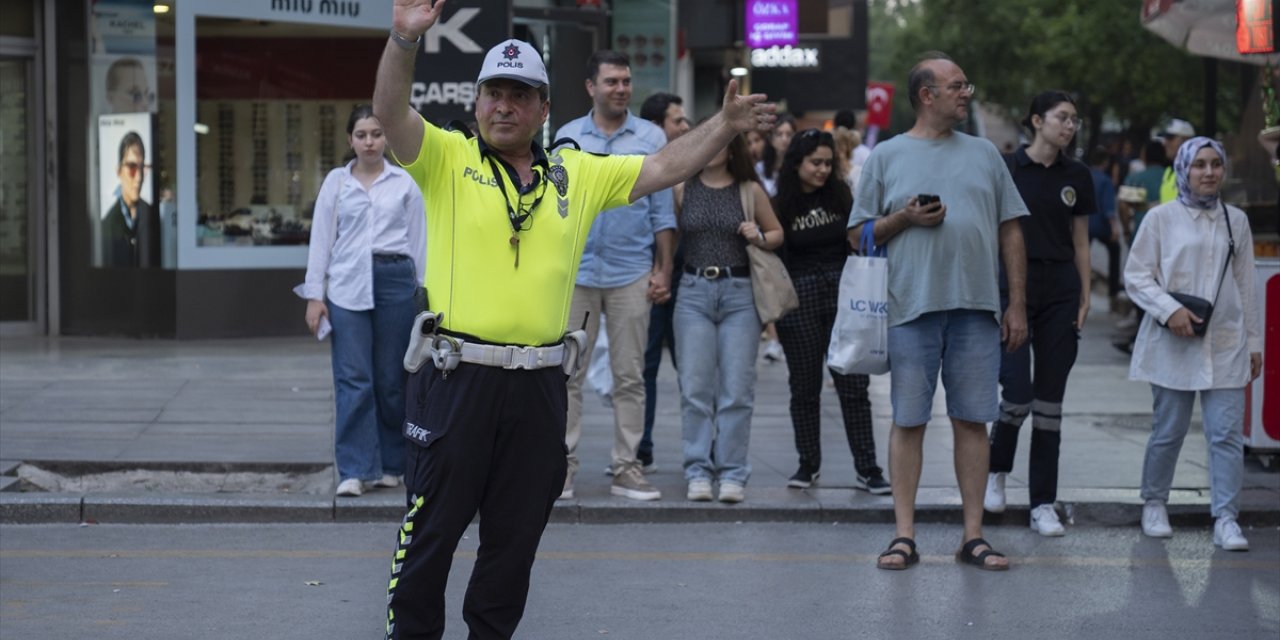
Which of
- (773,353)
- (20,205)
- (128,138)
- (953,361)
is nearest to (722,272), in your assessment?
(953,361)

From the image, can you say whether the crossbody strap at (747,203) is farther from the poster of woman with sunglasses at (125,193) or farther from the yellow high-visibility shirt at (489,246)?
the poster of woman with sunglasses at (125,193)

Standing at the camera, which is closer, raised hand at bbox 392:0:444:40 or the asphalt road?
raised hand at bbox 392:0:444:40

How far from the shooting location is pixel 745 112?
495 centimetres

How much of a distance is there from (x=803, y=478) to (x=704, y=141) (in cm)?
431

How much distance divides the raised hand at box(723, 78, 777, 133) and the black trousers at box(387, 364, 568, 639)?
889mm

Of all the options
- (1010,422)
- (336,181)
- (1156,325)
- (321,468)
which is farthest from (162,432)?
(1156,325)

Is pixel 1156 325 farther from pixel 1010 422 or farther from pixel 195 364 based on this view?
pixel 195 364

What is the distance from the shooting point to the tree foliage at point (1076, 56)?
118ft

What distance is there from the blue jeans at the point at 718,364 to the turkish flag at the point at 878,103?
23.8 m

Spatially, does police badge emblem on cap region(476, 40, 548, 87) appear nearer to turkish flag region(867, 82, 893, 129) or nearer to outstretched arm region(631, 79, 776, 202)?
outstretched arm region(631, 79, 776, 202)

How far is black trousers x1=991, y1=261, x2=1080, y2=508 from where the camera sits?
8.12m

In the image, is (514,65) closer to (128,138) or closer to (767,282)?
(767,282)

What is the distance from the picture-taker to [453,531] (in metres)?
4.78

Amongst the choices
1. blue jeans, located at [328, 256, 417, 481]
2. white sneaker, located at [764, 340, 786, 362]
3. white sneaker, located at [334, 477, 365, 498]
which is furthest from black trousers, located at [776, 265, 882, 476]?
white sneaker, located at [764, 340, 786, 362]
